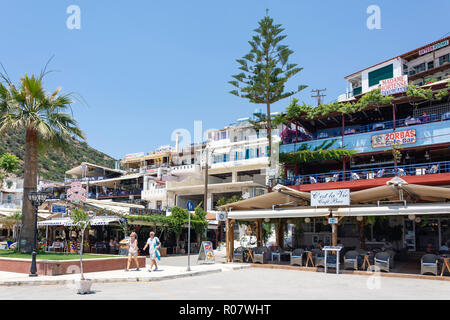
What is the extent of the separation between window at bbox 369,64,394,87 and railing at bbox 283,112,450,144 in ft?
45.8

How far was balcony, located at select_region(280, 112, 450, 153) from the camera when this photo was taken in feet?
87.8

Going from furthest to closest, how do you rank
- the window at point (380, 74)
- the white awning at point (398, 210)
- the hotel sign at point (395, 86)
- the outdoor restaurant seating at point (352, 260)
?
the window at point (380, 74), the hotel sign at point (395, 86), the outdoor restaurant seating at point (352, 260), the white awning at point (398, 210)

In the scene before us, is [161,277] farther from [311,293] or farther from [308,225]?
[308,225]

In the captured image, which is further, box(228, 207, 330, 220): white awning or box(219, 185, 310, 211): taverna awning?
box(219, 185, 310, 211): taverna awning

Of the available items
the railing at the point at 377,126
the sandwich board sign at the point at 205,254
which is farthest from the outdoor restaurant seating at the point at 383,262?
the railing at the point at 377,126

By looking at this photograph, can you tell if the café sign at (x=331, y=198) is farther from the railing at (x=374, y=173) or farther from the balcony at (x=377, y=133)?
the balcony at (x=377, y=133)

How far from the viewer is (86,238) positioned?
29.1m

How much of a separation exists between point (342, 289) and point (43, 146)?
45.6ft

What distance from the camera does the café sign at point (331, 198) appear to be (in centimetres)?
1666

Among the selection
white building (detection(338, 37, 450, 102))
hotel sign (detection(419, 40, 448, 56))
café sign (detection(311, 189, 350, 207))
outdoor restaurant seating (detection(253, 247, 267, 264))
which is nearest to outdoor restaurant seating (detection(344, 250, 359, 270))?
café sign (detection(311, 189, 350, 207))

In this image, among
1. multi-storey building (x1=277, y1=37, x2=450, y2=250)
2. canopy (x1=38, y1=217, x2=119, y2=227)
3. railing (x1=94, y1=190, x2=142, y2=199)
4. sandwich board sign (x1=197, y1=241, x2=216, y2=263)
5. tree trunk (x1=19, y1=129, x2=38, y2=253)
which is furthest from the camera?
railing (x1=94, y1=190, x2=142, y2=199)

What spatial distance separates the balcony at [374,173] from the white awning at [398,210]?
10910 millimetres

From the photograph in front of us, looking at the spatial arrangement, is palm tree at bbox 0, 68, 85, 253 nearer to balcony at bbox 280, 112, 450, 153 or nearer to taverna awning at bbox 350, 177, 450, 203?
taverna awning at bbox 350, 177, 450, 203
